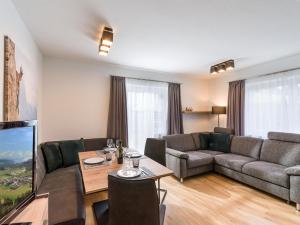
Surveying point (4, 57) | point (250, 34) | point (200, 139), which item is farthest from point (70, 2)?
point (200, 139)

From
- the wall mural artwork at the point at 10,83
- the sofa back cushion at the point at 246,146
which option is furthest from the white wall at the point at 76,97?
the sofa back cushion at the point at 246,146

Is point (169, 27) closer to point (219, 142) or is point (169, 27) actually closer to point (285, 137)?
point (285, 137)

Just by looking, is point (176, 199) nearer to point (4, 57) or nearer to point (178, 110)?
point (178, 110)

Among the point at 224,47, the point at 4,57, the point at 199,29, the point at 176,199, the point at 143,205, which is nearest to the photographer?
the point at 143,205

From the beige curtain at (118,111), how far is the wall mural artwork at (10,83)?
6.78 feet

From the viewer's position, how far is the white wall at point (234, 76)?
3385mm

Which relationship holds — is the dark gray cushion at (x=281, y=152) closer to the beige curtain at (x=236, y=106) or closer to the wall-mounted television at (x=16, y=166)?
the beige curtain at (x=236, y=106)

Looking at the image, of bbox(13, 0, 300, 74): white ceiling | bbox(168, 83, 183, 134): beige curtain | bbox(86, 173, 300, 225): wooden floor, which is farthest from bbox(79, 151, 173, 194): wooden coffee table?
bbox(168, 83, 183, 134): beige curtain

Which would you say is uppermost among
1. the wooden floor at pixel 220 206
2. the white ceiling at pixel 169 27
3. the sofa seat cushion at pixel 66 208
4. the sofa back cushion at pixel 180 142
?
the white ceiling at pixel 169 27

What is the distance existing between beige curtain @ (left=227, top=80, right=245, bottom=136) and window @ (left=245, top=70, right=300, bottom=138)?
91mm

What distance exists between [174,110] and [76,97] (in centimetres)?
252

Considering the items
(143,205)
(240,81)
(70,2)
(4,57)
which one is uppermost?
(70,2)

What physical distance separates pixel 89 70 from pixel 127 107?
1.19m

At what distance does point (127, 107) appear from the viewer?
4.01m
